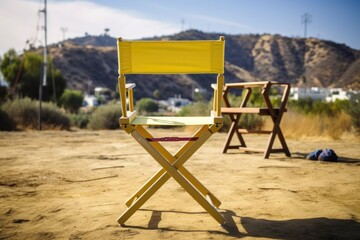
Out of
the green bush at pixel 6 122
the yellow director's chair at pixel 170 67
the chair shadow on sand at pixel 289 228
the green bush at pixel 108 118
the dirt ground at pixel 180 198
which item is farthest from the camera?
the green bush at pixel 108 118

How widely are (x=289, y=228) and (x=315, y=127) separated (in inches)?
302

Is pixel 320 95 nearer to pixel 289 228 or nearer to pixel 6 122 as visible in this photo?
pixel 6 122

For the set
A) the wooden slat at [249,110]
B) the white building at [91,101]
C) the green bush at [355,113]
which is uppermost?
the wooden slat at [249,110]

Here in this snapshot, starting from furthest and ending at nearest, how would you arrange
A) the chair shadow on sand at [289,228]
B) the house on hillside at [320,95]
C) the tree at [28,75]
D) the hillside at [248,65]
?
the hillside at [248,65], the house on hillside at [320,95], the tree at [28,75], the chair shadow on sand at [289,228]

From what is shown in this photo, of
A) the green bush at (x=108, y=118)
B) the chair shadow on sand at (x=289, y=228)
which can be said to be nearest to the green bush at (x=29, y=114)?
the green bush at (x=108, y=118)

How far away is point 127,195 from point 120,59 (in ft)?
5.10

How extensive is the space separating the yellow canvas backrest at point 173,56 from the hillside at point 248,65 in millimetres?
58023

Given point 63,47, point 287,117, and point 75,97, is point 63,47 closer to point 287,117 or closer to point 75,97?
point 75,97

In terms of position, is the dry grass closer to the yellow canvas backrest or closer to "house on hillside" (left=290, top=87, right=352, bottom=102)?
the yellow canvas backrest

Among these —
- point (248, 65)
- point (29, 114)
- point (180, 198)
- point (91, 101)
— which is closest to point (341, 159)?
point (180, 198)

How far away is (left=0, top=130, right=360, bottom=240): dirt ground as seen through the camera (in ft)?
9.11

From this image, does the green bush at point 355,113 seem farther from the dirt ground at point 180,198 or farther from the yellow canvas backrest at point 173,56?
the yellow canvas backrest at point 173,56

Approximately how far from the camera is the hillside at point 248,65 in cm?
6506

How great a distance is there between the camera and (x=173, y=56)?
118 inches
